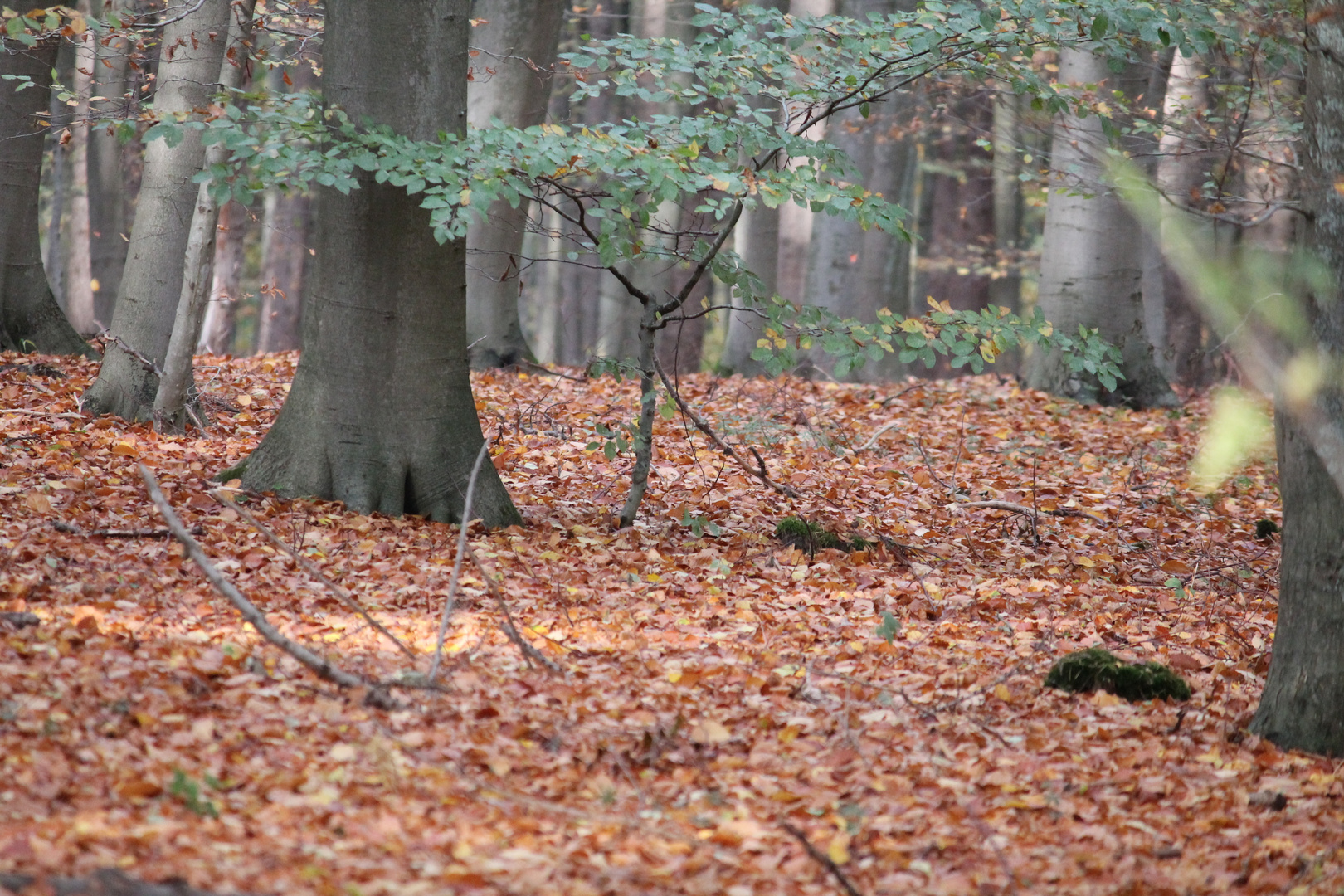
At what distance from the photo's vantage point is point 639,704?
13.5 ft

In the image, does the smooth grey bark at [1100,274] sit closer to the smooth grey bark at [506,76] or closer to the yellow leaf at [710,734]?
the smooth grey bark at [506,76]

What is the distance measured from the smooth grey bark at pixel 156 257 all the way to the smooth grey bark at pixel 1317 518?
6170mm

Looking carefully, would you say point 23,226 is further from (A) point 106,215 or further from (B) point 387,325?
(A) point 106,215

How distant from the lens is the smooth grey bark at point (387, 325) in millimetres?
5629

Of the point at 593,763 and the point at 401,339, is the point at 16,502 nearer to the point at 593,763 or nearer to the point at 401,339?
the point at 401,339

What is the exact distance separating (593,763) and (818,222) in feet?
33.8

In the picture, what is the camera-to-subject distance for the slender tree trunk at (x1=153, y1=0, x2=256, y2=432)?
21.4 feet

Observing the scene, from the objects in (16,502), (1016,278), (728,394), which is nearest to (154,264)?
(16,502)

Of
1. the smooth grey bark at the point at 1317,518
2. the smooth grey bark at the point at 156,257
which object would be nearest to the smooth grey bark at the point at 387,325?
the smooth grey bark at the point at 156,257

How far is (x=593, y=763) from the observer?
361 centimetres

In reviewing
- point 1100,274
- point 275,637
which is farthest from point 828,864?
point 1100,274

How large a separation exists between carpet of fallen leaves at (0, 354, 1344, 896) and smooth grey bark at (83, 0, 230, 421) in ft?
1.11

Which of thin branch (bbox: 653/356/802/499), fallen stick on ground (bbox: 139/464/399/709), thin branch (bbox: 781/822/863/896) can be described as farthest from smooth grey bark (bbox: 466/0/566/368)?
thin branch (bbox: 781/822/863/896)

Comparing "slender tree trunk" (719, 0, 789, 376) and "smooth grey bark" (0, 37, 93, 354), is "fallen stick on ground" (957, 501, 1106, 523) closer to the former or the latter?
"slender tree trunk" (719, 0, 789, 376)
